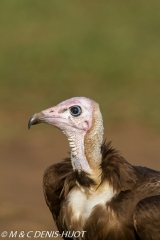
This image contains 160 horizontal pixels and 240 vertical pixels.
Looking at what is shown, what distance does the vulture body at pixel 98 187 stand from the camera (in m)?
8.78

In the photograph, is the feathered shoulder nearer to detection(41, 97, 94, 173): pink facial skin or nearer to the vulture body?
the vulture body

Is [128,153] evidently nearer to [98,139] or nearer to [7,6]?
[98,139]

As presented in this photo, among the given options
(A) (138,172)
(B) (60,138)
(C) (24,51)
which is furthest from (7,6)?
(A) (138,172)

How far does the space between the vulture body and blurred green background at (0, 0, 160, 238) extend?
591 centimetres

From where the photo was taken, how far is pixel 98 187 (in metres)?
9.14

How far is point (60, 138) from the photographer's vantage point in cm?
1816

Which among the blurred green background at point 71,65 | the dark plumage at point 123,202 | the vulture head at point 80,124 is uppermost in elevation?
the blurred green background at point 71,65

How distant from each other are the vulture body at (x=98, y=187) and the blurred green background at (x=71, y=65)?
5909 mm

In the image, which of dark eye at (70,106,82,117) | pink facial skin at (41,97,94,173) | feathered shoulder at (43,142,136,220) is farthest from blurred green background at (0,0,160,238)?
dark eye at (70,106,82,117)

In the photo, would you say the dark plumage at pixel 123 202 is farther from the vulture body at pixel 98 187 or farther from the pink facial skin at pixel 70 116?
the pink facial skin at pixel 70 116

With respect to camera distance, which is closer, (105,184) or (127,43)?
(105,184)

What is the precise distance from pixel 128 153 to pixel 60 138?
1.62 meters

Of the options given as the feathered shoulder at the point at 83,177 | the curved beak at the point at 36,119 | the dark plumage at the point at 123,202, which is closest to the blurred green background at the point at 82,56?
the feathered shoulder at the point at 83,177

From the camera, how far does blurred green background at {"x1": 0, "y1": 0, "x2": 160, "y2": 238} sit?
18.7 meters
